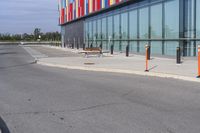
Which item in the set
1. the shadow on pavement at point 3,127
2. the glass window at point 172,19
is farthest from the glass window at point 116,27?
the shadow on pavement at point 3,127

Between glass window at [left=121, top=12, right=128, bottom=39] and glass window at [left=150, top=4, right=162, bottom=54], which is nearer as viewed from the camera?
glass window at [left=150, top=4, right=162, bottom=54]

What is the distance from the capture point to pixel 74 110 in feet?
27.8

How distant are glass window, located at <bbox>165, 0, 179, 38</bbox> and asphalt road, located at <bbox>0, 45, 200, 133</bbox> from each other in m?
13.3

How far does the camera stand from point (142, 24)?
32125 millimetres

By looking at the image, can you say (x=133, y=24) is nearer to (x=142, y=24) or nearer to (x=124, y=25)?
(x=142, y=24)

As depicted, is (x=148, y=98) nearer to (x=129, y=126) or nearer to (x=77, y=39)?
(x=129, y=126)

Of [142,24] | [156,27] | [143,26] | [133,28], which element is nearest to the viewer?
[156,27]

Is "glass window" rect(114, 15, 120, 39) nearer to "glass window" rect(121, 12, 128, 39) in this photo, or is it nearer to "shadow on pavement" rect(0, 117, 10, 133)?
"glass window" rect(121, 12, 128, 39)

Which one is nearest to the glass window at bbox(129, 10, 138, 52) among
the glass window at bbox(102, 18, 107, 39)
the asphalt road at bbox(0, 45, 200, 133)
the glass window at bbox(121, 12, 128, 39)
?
the glass window at bbox(121, 12, 128, 39)

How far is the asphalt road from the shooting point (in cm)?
686

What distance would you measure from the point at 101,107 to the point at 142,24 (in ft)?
78.9

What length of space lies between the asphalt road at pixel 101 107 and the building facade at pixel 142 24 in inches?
489

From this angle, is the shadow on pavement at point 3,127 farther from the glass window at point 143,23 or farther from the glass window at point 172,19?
the glass window at point 143,23

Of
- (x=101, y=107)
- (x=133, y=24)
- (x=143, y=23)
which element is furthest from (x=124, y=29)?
(x=101, y=107)
